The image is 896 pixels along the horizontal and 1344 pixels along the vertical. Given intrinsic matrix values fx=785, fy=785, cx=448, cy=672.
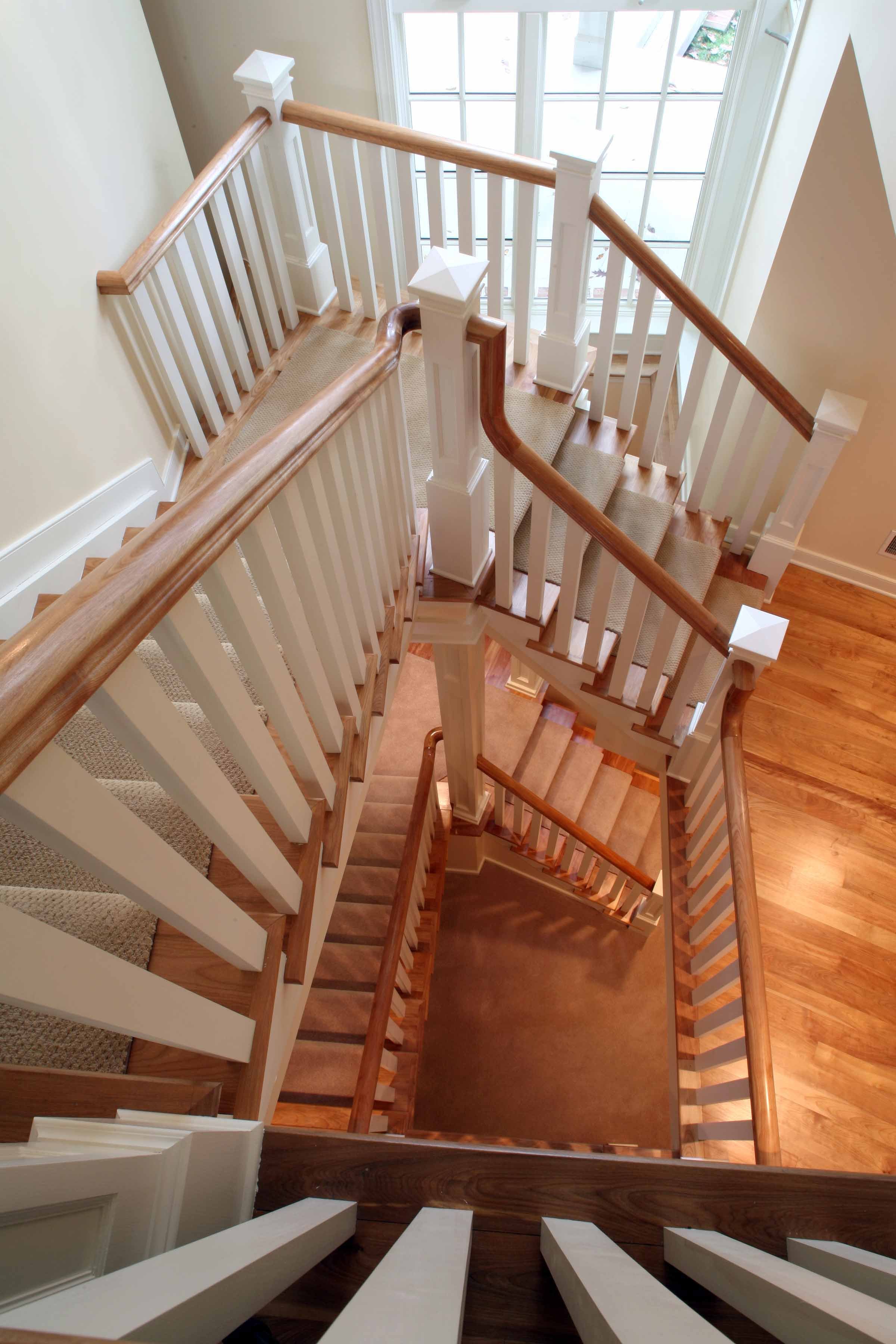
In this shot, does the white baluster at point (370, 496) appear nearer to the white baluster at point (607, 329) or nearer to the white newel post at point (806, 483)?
the white baluster at point (607, 329)

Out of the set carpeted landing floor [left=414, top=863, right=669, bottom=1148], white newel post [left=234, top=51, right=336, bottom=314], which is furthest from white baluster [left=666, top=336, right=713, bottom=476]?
carpeted landing floor [left=414, top=863, right=669, bottom=1148]

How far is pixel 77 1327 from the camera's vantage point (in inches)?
19.1

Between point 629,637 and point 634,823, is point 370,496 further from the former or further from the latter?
point 634,823

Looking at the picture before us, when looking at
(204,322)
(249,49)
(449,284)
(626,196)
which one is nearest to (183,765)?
(449,284)

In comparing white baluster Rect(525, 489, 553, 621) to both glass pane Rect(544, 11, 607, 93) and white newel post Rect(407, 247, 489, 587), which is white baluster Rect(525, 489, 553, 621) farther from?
glass pane Rect(544, 11, 607, 93)

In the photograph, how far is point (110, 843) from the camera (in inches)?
32.6

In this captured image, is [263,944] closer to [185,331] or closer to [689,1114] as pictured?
[689,1114]

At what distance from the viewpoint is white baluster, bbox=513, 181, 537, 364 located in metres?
2.60

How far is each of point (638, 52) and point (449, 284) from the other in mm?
2676

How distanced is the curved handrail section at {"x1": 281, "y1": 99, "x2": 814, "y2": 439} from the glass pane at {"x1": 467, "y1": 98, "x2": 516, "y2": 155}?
1.21m

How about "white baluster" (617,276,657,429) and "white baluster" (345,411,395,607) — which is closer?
"white baluster" (345,411,395,607)

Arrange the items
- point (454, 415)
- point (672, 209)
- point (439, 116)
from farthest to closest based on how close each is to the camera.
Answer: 1. point (672, 209)
2. point (439, 116)
3. point (454, 415)

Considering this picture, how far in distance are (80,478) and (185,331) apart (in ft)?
2.18

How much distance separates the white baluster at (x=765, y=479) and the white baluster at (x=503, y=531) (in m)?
1.07
